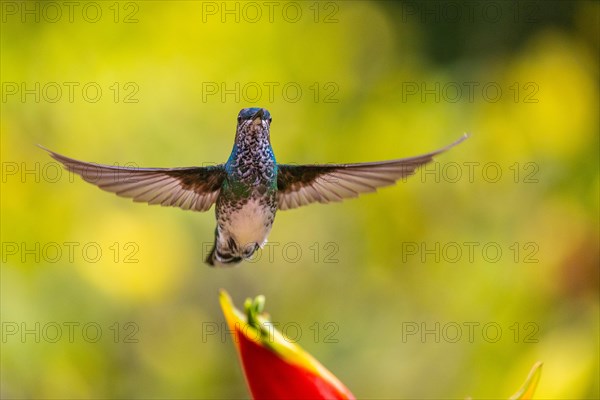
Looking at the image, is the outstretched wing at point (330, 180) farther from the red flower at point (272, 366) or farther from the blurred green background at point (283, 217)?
the blurred green background at point (283, 217)

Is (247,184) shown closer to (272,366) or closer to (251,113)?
(251,113)

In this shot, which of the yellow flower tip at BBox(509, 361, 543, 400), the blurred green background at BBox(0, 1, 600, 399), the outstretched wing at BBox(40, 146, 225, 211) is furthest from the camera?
the blurred green background at BBox(0, 1, 600, 399)

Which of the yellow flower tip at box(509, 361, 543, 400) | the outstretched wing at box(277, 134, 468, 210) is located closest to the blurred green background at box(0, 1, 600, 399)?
the outstretched wing at box(277, 134, 468, 210)

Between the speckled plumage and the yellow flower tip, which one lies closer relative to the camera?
the yellow flower tip

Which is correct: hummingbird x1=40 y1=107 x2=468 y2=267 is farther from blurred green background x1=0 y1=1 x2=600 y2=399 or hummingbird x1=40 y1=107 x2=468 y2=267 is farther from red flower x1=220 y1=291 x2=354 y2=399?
blurred green background x1=0 y1=1 x2=600 y2=399

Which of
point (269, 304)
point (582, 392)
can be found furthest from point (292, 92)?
point (582, 392)

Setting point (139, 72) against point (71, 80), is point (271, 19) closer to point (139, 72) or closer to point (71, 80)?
point (139, 72)

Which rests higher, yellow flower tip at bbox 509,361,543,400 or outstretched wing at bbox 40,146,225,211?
outstretched wing at bbox 40,146,225,211

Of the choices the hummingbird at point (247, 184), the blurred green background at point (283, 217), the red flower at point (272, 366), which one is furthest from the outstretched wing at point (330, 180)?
the blurred green background at point (283, 217)
